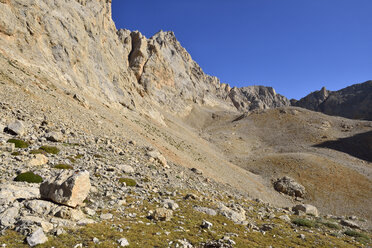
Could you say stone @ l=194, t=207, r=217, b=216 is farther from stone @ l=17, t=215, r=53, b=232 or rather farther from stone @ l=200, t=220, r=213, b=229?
stone @ l=17, t=215, r=53, b=232

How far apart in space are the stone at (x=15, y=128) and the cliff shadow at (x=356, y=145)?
9176cm

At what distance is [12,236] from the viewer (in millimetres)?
7758

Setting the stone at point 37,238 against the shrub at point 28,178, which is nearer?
the stone at point 37,238

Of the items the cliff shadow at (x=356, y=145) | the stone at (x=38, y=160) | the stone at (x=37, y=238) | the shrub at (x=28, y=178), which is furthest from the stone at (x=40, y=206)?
the cliff shadow at (x=356, y=145)

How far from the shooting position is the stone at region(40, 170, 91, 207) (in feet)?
32.9

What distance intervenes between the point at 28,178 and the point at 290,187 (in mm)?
52492

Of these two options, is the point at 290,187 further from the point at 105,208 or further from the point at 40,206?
the point at 40,206

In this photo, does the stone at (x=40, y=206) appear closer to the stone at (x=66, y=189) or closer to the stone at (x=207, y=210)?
the stone at (x=66, y=189)

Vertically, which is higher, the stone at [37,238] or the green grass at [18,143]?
the green grass at [18,143]

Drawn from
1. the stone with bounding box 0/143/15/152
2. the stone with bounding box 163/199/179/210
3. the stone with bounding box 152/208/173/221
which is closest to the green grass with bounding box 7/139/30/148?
the stone with bounding box 0/143/15/152

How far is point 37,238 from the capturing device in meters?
7.75

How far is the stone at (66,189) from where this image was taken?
10031 millimetres

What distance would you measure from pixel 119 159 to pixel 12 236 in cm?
1318

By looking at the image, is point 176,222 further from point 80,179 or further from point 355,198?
A: point 355,198
